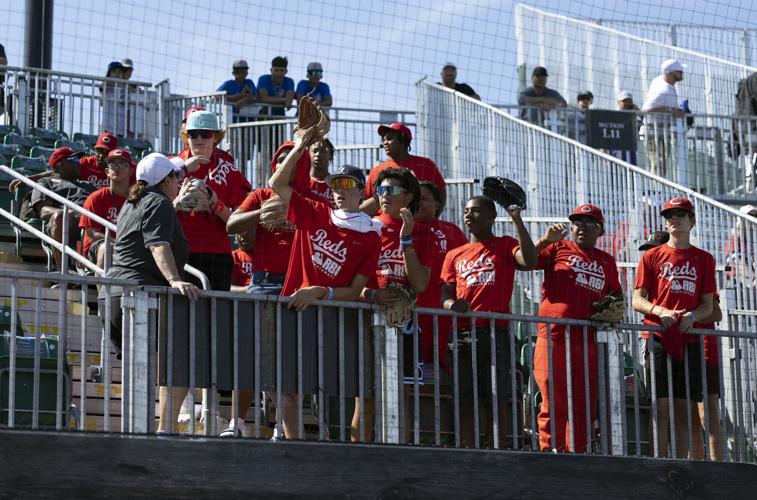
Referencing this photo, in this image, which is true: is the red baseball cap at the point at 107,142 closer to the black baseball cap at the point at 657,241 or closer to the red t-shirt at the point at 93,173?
the red t-shirt at the point at 93,173

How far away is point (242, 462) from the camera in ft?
23.1

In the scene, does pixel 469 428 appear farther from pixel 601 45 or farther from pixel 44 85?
pixel 601 45

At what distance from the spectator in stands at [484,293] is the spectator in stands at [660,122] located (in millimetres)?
8382

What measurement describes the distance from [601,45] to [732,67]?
6.08 feet

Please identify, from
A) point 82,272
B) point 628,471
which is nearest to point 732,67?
point 82,272

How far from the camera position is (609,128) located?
17312mm

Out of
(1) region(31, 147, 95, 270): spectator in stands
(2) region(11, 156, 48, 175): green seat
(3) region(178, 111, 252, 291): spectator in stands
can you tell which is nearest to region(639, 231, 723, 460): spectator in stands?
(3) region(178, 111, 252, 291): spectator in stands

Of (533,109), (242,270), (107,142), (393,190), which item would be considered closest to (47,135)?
(107,142)

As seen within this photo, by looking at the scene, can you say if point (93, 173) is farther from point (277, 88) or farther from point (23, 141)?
point (277, 88)

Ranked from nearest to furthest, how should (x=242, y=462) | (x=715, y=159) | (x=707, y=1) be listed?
(x=242, y=462) < (x=707, y=1) < (x=715, y=159)

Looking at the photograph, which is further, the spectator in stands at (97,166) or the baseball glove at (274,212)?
the spectator in stands at (97,166)

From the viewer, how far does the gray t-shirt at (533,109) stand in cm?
1775

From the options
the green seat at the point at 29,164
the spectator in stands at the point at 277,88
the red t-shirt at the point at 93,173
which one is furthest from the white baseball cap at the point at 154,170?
the spectator in stands at the point at 277,88

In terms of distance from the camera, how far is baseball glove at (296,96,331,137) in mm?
8530
